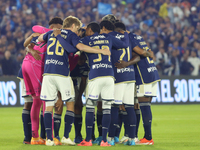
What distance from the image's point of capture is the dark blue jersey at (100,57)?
582cm

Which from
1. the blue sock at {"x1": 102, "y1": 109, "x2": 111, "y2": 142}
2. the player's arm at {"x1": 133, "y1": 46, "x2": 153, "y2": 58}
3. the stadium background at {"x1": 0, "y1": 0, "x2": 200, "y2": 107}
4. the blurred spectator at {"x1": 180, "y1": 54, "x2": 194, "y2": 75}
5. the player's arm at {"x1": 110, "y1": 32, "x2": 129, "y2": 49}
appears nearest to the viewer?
the blue sock at {"x1": 102, "y1": 109, "x2": 111, "y2": 142}

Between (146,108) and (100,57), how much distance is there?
1.39 metres

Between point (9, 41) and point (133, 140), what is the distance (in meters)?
10.7

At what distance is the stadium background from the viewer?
14.6 meters

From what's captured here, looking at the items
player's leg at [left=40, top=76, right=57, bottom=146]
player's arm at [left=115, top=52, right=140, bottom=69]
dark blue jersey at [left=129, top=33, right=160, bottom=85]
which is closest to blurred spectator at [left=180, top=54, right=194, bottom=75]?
dark blue jersey at [left=129, top=33, right=160, bottom=85]

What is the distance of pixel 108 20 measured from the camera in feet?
20.8

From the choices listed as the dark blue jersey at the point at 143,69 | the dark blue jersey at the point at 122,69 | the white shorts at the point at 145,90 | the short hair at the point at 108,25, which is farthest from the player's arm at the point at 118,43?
the white shorts at the point at 145,90

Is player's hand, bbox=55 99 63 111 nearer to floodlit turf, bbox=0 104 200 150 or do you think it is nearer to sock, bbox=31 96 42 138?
sock, bbox=31 96 42 138

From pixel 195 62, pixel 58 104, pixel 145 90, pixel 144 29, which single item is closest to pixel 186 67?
pixel 195 62

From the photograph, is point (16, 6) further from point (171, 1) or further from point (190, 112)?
point (190, 112)

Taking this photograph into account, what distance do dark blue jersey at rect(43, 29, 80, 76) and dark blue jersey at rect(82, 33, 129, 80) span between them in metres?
0.27

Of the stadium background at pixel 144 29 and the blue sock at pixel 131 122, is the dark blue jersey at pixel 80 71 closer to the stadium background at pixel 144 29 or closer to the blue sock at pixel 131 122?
the blue sock at pixel 131 122

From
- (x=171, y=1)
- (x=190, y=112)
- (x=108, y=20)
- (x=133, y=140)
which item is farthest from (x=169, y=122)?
(x=171, y=1)

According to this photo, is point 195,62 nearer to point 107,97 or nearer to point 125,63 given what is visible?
point 125,63
